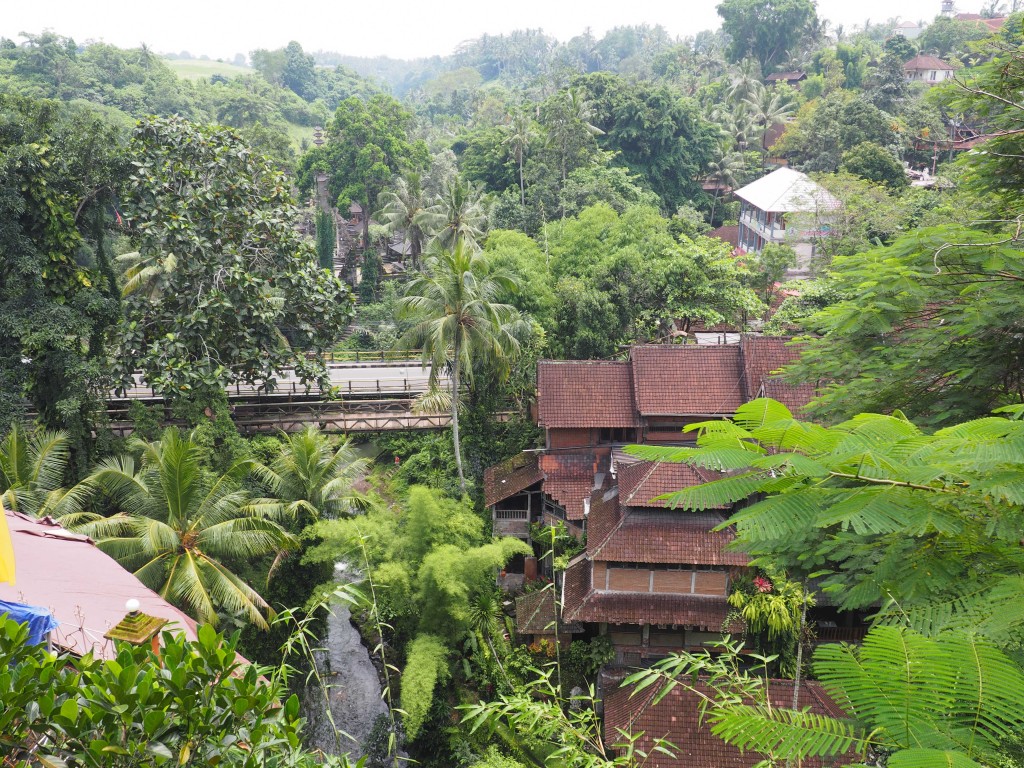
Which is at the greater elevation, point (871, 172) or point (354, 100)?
point (354, 100)

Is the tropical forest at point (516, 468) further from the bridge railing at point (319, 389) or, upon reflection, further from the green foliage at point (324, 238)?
the green foliage at point (324, 238)

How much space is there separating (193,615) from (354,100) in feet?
105

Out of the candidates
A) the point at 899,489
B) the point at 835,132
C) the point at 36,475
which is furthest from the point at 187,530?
the point at 835,132

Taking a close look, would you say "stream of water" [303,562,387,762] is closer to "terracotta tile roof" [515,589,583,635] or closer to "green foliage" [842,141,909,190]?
"terracotta tile roof" [515,589,583,635]

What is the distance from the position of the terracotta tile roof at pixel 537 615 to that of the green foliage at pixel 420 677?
218 cm

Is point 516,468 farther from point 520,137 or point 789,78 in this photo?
point 789,78

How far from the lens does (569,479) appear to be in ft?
59.3

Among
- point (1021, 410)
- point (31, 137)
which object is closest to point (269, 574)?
point (31, 137)

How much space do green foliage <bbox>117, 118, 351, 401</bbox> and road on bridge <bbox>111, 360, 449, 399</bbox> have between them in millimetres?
1772

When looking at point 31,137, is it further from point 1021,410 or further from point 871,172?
point 871,172

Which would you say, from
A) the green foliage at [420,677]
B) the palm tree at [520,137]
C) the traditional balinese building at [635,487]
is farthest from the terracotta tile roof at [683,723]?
the palm tree at [520,137]

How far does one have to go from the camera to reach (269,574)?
14.8m

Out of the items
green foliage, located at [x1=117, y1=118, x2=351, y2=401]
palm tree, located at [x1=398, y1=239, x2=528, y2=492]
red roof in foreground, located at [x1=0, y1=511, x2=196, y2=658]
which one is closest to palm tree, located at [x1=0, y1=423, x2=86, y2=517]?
green foliage, located at [x1=117, y1=118, x2=351, y2=401]

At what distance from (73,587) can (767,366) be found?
1476 centimetres
